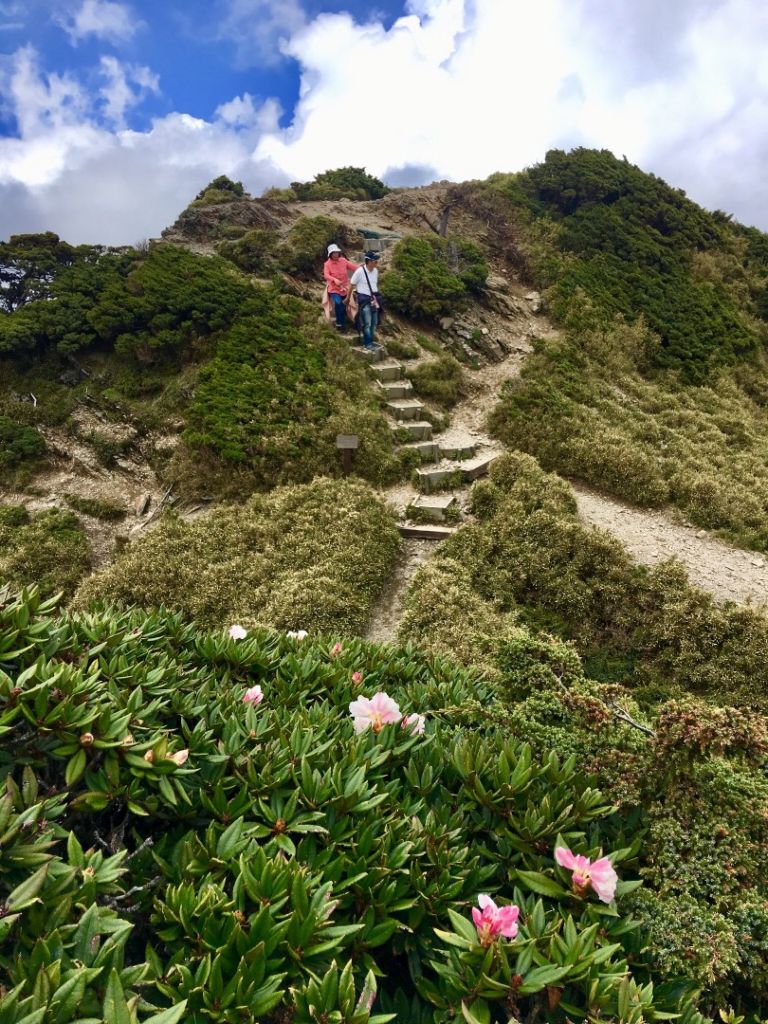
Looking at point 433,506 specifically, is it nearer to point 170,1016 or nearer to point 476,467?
point 476,467

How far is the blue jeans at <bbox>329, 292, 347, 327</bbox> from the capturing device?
45.2 feet

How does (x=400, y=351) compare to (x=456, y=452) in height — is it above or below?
above

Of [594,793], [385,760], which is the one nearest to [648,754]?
[594,793]

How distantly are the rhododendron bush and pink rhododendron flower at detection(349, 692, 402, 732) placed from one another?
0.01 m

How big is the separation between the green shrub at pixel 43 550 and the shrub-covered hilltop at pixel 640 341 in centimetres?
862

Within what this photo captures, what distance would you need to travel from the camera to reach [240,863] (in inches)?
83.0

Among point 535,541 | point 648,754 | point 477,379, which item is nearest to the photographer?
point 648,754

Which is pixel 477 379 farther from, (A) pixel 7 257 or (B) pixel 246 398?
(A) pixel 7 257

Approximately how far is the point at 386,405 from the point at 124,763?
10.6m

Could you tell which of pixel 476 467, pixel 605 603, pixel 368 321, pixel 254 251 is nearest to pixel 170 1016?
pixel 605 603

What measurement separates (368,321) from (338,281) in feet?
3.98

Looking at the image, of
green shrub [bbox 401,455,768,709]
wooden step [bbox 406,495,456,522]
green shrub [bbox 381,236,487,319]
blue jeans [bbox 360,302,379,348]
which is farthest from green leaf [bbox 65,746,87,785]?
green shrub [bbox 381,236,487,319]

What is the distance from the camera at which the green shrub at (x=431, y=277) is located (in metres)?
15.4

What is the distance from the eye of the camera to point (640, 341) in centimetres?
1567
